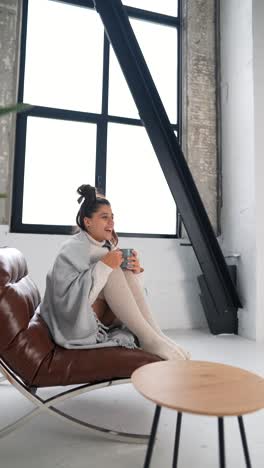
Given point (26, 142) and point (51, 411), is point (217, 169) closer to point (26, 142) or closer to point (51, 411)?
point (26, 142)

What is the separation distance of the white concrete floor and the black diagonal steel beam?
1.74m

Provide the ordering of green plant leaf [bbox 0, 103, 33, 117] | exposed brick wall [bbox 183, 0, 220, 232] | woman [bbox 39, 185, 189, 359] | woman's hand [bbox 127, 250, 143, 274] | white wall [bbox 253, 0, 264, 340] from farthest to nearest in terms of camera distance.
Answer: exposed brick wall [bbox 183, 0, 220, 232]
white wall [bbox 253, 0, 264, 340]
woman's hand [bbox 127, 250, 143, 274]
woman [bbox 39, 185, 189, 359]
green plant leaf [bbox 0, 103, 33, 117]

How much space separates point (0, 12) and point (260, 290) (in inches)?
152

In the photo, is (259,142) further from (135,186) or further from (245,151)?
(135,186)

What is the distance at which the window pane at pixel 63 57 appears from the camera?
11.4ft

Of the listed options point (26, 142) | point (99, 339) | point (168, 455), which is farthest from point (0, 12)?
point (168, 455)

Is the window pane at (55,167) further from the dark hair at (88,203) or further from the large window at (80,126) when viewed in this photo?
the dark hair at (88,203)

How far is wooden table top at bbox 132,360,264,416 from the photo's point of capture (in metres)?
0.80

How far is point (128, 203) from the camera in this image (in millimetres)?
3736

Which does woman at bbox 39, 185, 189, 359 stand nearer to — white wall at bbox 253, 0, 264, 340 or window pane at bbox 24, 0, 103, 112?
white wall at bbox 253, 0, 264, 340

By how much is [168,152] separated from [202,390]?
2560 mm

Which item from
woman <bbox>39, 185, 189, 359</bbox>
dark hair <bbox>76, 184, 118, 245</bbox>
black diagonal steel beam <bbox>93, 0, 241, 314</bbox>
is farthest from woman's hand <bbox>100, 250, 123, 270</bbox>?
black diagonal steel beam <bbox>93, 0, 241, 314</bbox>

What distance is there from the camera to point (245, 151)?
11.2 feet

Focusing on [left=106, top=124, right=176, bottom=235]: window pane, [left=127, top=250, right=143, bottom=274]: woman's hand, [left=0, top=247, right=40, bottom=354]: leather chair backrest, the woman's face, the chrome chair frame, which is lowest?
the chrome chair frame
